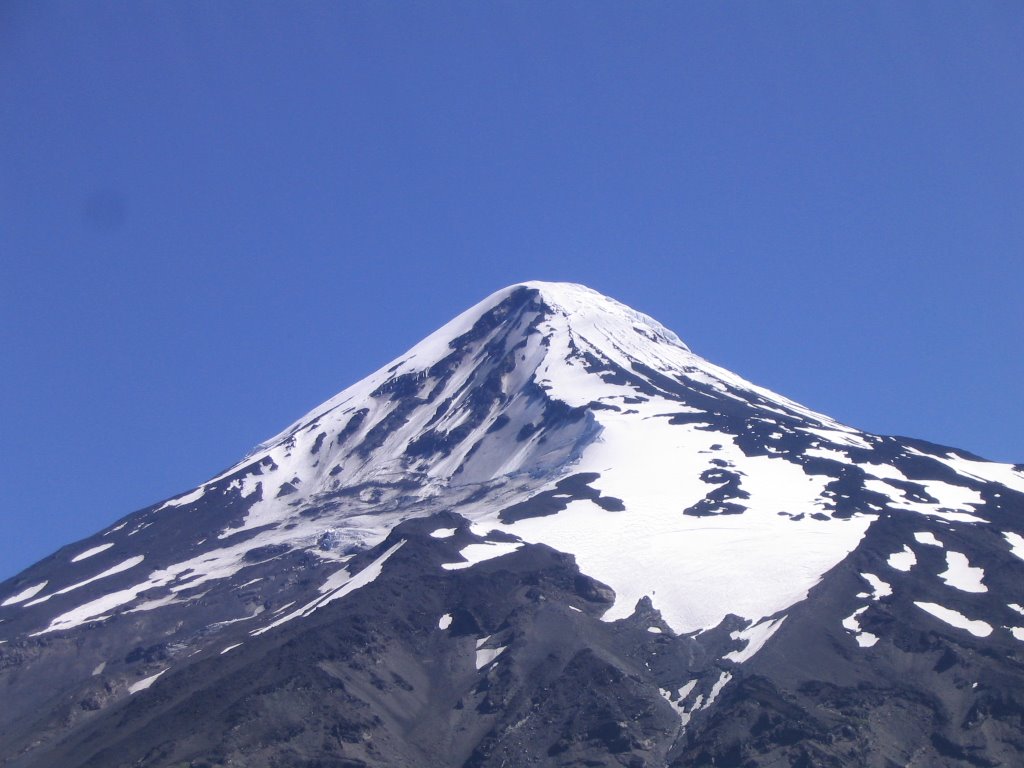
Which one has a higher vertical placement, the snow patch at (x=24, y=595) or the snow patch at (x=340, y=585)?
the snow patch at (x=24, y=595)

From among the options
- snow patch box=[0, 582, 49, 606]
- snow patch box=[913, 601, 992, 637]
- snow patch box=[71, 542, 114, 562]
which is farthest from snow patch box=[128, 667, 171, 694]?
snow patch box=[71, 542, 114, 562]

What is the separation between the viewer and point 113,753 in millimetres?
81812

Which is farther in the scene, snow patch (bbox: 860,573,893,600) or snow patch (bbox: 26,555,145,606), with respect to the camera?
snow patch (bbox: 26,555,145,606)

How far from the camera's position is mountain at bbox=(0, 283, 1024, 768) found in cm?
8094

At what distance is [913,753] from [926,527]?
41815 mm

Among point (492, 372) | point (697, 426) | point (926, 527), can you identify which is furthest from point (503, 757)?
point (492, 372)

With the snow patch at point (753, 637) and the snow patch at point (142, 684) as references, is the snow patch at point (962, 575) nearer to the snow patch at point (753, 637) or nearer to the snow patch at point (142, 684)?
the snow patch at point (753, 637)

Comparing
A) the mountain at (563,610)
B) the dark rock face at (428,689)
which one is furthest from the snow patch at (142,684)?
the dark rock face at (428,689)

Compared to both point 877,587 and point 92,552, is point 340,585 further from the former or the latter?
point 92,552

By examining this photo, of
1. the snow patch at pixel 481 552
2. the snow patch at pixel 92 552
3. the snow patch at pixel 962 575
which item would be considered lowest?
the snow patch at pixel 962 575

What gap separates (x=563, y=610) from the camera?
99688 millimetres

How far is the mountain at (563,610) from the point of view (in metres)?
80.9

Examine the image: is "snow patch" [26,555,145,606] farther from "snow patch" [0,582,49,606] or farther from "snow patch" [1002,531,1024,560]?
"snow patch" [1002,531,1024,560]

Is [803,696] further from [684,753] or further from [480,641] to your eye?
[480,641]
